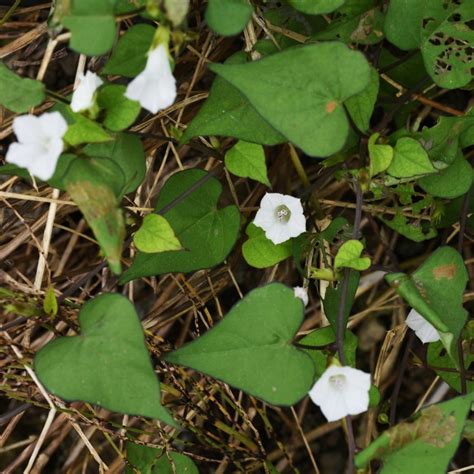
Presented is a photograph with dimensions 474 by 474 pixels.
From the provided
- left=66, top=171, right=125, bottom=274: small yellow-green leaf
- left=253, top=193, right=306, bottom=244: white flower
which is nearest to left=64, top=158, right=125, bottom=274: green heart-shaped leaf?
left=66, top=171, right=125, bottom=274: small yellow-green leaf

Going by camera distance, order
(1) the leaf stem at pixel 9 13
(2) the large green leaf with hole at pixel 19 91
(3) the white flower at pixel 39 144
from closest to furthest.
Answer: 1. (3) the white flower at pixel 39 144
2. (2) the large green leaf with hole at pixel 19 91
3. (1) the leaf stem at pixel 9 13

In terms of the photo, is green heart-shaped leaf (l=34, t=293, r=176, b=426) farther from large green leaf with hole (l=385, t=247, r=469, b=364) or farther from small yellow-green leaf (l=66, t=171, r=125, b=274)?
large green leaf with hole (l=385, t=247, r=469, b=364)

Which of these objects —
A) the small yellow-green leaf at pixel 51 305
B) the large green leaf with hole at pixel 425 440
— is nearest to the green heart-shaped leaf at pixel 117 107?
the small yellow-green leaf at pixel 51 305

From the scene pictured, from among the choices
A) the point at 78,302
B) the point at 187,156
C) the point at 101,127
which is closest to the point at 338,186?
the point at 187,156

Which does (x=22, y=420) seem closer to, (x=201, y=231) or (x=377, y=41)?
(x=201, y=231)

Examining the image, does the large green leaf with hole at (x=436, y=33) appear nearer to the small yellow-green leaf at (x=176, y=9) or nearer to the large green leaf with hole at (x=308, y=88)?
the large green leaf with hole at (x=308, y=88)
